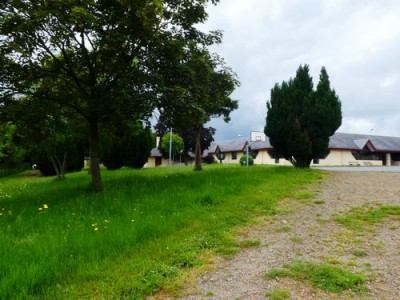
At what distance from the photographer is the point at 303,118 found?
60.4 ft

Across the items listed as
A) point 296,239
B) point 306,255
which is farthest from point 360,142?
point 306,255

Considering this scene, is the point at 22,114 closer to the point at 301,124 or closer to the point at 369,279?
the point at 369,279

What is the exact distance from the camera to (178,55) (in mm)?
10508

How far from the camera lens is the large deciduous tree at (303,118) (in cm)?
1812

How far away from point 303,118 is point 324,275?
1506cm

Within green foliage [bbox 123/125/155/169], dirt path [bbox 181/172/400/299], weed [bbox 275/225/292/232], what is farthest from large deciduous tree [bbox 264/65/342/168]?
green foliage [bbox 123/125/155/169]

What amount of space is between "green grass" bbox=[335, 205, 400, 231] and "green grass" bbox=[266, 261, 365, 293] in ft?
8.00

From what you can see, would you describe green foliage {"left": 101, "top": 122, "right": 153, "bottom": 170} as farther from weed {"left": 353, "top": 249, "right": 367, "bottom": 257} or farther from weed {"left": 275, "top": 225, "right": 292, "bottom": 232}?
weed {"left": 353, "top": 249, "right": 367, "bottom": 257}

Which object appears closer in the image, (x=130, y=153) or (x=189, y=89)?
(x=189, y=89)

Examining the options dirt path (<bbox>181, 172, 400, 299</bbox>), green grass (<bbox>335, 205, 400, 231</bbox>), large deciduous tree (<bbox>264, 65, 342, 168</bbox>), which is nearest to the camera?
dirt path (<bbox>181, 172, 400, 299</bbox>)

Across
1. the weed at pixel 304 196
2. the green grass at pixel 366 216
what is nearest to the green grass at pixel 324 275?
the green grass at pixel 366 216

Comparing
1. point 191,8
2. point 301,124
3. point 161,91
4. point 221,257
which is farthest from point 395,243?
point 301,124

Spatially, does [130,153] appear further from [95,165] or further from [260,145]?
[260,145]

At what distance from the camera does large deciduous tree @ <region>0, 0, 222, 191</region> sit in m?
9.46
